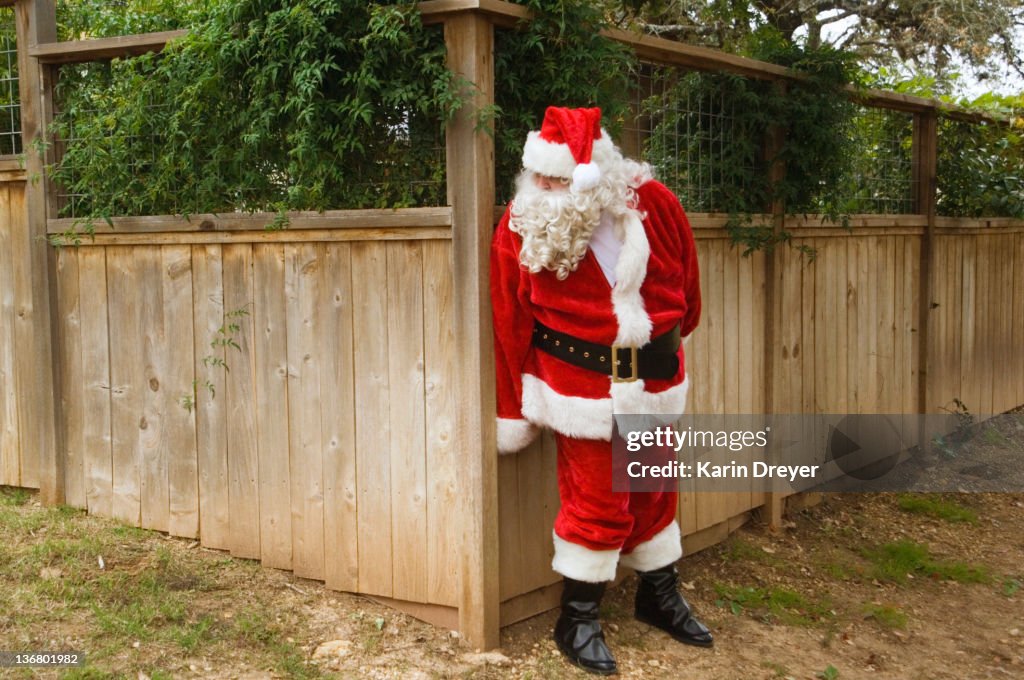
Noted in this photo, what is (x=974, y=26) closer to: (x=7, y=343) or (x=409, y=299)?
(x=409, y=299)

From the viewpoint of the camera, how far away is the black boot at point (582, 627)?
149 inches

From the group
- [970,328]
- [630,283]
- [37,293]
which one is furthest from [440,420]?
[970,328]

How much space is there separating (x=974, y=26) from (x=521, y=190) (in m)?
6.85

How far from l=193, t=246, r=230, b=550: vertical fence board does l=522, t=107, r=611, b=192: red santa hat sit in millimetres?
1532

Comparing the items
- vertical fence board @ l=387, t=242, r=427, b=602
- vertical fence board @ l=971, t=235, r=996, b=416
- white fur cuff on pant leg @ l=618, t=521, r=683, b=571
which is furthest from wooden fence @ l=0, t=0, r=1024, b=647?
vertical fence board @ l=971, t=235, r=996, b=416

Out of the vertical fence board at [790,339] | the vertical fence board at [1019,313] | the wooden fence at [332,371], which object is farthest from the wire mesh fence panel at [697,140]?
the vertical fence board at [1019,313]

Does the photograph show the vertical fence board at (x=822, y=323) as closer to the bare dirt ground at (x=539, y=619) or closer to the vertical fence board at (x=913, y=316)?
the bare dirt ground at (x=539, y=619)

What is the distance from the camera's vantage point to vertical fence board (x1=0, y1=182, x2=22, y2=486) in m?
4.84

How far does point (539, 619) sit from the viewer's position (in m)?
4.08

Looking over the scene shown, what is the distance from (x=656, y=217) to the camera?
149 inches

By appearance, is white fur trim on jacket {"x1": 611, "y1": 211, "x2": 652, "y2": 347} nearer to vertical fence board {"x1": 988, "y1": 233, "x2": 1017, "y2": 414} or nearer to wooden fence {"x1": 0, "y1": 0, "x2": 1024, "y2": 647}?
wooden fence {"x1": 0, "y1": 0, "x2": 1024, "y2": 647}

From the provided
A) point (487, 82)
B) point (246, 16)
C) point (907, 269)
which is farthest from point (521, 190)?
point (907, 269)

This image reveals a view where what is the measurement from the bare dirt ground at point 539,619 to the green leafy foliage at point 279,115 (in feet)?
4.80

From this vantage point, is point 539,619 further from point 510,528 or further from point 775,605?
point 775,605
